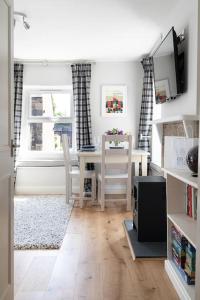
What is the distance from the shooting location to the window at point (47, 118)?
4.94 m

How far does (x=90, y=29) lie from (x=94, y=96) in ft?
4.90

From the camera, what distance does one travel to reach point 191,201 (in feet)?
6.53

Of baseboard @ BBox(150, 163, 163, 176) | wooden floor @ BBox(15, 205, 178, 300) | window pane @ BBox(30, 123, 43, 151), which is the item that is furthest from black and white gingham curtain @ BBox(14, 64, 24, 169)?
wooden floor @ BBox(15, 205, 178, 300)

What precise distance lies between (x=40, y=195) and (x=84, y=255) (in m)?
2.42

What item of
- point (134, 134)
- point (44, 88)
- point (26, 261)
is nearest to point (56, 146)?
point (44, 88)

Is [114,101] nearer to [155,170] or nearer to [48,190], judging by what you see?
[155,170]

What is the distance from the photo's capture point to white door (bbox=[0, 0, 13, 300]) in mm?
1492

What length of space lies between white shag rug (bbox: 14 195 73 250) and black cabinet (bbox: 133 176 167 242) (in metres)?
0.79

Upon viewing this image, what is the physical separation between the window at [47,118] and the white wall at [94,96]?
0.74ft

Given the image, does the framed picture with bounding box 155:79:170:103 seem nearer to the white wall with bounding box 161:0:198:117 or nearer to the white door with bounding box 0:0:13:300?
the white wall with bounding box 161:0:198:117

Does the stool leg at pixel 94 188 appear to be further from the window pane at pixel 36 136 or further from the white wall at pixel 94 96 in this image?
the window pane at pixel 36 136

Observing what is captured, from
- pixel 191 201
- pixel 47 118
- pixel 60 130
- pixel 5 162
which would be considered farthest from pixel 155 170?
pixel 5 162

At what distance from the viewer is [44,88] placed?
16.2 feet

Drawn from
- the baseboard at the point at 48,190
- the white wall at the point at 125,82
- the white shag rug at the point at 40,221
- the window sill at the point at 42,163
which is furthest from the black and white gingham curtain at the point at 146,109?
the white shag rug at the point at 40,221
